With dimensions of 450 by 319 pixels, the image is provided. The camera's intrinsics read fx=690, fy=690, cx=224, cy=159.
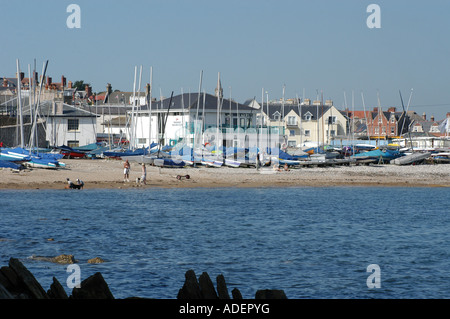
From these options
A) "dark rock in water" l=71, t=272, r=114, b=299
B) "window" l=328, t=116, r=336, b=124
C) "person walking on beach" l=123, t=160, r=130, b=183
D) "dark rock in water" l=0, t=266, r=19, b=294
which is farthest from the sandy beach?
"window" l=328, t=116, r=336, b=124

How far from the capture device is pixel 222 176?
57469mm

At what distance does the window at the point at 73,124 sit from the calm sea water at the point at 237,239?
127ft

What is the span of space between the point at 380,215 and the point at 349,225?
554cm

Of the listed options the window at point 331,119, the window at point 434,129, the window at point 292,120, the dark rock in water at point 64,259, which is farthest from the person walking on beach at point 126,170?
the window at point 434,129

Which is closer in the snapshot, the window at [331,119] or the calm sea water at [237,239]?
the calm sea water at [237,239]

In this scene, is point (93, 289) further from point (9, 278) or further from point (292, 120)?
point (292, 120)

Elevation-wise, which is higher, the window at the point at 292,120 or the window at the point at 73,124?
the window at the point at 292,120

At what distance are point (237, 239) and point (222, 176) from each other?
29.5 metres

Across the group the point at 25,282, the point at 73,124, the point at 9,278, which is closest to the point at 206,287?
the point at 25,282

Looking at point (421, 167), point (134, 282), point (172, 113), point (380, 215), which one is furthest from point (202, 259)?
point (172, 113)

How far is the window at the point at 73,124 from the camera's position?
84375mm

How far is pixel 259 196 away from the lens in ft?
159

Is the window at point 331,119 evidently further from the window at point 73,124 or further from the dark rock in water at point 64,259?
the dark rock in water at point 64,259

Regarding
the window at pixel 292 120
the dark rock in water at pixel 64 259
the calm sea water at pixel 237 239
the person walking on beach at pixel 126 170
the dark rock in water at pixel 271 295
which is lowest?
the calm sea water at pixel 237 239
